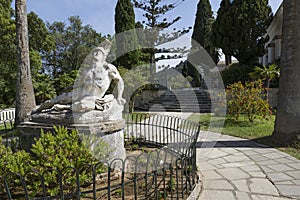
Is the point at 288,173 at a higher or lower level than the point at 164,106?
lower

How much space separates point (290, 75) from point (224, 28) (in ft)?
31.9

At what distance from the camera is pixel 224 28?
13.4m

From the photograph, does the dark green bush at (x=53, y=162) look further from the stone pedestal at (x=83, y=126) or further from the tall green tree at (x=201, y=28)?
the tall green tree at (x=201, y=28)

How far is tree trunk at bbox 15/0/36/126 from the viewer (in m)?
7.19

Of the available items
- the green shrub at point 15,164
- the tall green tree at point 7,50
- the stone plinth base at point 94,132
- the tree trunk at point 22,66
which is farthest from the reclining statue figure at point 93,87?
the tall green tree at point 7,50

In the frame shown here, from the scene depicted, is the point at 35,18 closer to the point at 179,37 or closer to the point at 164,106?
the point at 164,106

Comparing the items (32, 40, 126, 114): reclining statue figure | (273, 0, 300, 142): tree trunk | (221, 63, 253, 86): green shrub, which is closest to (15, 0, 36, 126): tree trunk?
(32, 40, 126, 114): reclining statue figure

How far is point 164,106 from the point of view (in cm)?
1403

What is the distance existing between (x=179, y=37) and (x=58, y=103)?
1664 cm

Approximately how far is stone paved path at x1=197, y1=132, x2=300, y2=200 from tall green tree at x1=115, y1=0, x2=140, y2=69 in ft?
38.3

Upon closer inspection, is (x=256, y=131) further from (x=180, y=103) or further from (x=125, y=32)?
(x=125, y=32)

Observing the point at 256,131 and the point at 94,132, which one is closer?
the point at 94,132

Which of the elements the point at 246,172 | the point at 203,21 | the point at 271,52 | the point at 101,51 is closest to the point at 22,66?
the point at 101,51

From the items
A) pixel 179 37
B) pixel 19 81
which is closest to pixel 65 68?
pixel 179 37
